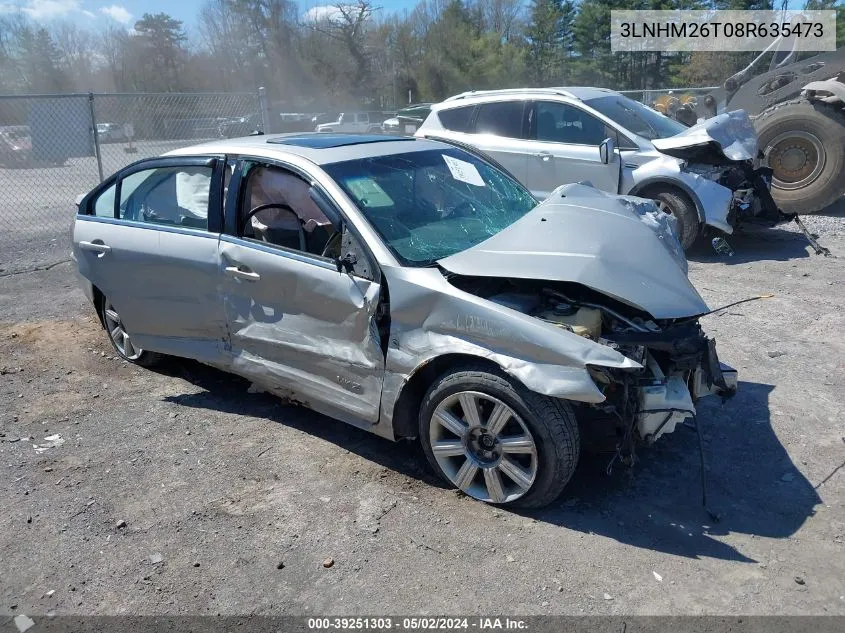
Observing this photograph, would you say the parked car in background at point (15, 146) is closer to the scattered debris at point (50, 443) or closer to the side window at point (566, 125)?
the side window at point (566, 125)

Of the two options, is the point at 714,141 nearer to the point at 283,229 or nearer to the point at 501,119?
the point at 501,119

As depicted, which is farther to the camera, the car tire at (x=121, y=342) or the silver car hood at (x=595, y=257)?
the car tire at (x=121, y=342)

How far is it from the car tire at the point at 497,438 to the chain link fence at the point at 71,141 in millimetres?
7627

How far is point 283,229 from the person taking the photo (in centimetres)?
385

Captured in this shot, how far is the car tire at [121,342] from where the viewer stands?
5.07m

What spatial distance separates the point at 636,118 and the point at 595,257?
18.2 ft

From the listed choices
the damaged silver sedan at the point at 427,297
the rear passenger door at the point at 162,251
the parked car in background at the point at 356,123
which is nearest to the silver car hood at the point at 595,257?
the damaged silver sedan at the point at 427,297

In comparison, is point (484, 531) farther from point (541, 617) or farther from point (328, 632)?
point (328, 632)

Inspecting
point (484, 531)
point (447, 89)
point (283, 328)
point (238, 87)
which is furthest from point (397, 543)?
point (447, 89)

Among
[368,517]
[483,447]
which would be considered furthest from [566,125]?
[368,517]

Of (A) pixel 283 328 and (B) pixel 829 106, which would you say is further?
(B) pixel 829 106

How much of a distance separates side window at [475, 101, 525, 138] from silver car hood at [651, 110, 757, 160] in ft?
5.47

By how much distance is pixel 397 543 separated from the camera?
10.1 ft

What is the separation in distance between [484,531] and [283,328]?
5.16 feet
